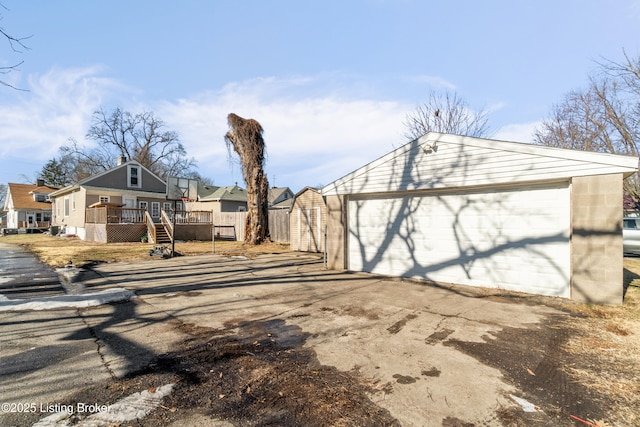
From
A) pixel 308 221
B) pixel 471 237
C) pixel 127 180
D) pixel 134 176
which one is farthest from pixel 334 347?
pixel 134 176

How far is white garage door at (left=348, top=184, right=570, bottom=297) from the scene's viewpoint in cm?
618

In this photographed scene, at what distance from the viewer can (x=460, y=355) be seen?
354 centimetres

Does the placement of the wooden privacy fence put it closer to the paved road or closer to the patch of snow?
the paved road

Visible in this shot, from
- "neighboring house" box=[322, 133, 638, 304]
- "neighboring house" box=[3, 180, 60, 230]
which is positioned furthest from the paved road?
"neighboring house" box=[3, 180, 60, 230]

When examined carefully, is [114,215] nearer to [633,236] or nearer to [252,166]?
[252,166]

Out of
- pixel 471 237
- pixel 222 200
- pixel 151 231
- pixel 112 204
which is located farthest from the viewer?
pixel 222 200

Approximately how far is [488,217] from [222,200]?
2595cm

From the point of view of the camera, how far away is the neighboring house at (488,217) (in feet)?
18.4

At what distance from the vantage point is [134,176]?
24.5m

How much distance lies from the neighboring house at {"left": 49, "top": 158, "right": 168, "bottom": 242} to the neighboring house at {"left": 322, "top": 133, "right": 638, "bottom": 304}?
53.0 feet

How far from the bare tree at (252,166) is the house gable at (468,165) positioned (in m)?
9.14

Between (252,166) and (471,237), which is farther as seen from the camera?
(252,166)

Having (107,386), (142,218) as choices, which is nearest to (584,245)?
(107,386)

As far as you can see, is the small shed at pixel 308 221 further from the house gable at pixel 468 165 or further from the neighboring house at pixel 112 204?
the neighboring house at pixel 112 204
